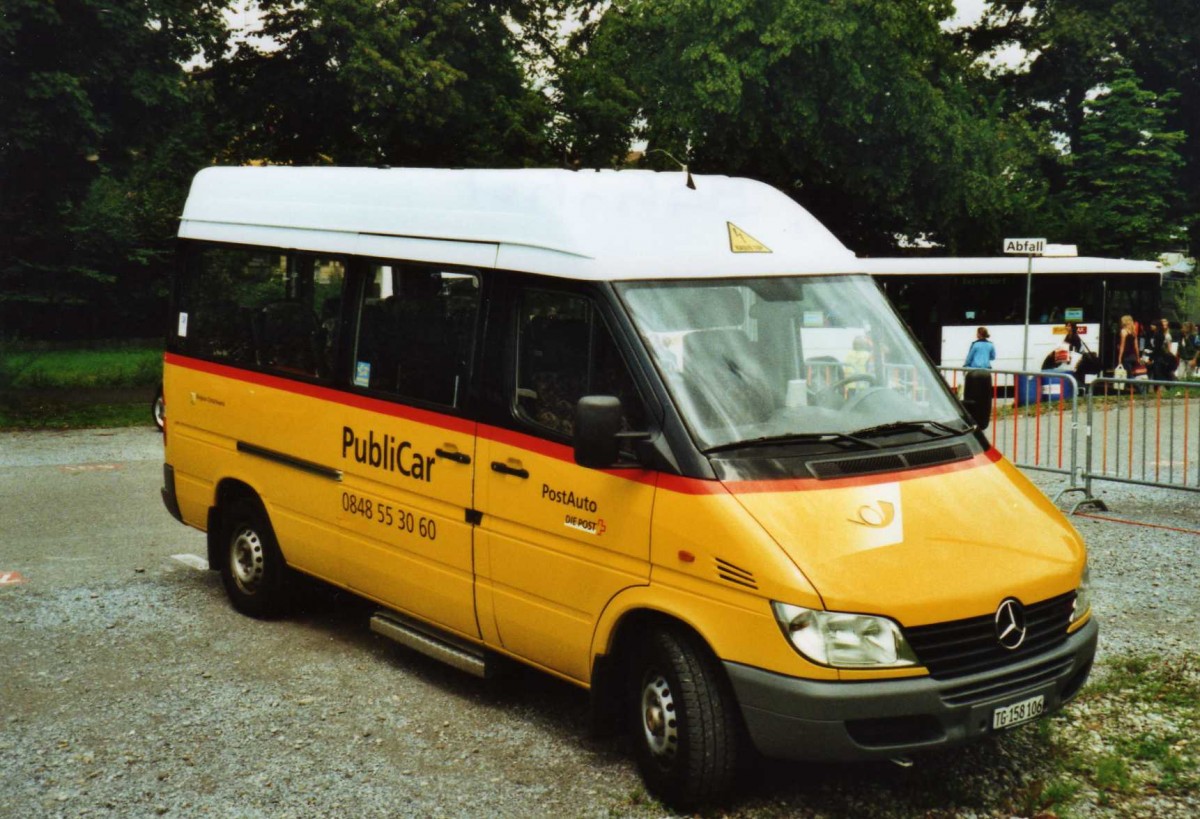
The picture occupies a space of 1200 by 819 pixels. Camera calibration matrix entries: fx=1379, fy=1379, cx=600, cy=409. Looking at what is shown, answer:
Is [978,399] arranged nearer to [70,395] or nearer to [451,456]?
[451,456]

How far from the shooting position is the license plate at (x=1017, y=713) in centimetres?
515

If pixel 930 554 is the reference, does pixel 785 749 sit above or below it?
below

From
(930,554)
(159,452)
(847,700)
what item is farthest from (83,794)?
(159,452)

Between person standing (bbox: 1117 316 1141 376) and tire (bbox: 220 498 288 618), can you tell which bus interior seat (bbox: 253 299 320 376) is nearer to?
tire (bbox: 220 498 288 618)

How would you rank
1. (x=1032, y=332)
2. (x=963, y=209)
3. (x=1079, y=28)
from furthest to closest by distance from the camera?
(x=1079, y=28)
(x=963, y=209)
(x=1032, y=332)

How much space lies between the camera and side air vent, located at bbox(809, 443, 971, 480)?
211 inches

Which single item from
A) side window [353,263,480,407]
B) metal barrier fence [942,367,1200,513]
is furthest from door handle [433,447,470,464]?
metal barrier fence [942,367,1200,513]

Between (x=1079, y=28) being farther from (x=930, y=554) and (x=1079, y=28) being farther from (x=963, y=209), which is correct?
(x=930, y=554)

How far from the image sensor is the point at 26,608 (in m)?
8.74

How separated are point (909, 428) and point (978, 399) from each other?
0.99m

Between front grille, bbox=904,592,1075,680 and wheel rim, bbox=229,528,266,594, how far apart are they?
456 centimetres

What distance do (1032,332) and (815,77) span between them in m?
8.10

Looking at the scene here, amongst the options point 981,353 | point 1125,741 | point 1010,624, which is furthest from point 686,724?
point 981,353

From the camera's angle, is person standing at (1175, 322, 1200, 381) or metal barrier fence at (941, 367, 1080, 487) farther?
person standing at (1175, 322, 1200, 381)
